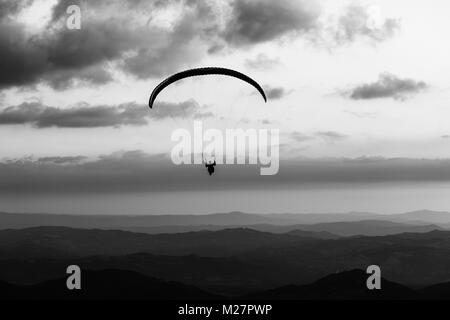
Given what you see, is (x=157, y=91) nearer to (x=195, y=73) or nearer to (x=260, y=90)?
(x=195, y=73)
